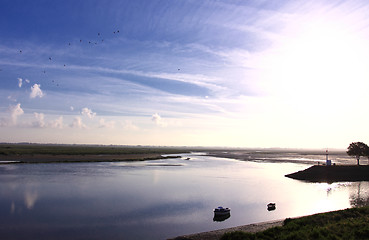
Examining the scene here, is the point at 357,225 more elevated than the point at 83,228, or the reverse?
the point at 357,225

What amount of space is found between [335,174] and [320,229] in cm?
5200

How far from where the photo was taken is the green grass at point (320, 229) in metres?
19.5

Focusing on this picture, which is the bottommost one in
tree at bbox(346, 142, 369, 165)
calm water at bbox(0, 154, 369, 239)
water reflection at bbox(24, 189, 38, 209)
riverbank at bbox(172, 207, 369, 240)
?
calm water at bbox(0, 154, 369, 239)

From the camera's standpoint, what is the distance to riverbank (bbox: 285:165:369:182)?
64.1 meters

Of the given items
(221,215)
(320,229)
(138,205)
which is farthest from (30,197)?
(320,229)

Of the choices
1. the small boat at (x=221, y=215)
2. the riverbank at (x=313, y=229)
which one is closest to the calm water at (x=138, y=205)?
the small boat at (x=221, y=215)

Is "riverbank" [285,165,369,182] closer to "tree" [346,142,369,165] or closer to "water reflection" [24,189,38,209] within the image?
"tree" [346,142,369,165]

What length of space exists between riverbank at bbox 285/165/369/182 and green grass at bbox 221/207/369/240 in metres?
41.7

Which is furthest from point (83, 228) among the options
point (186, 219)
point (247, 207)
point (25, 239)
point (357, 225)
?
point (357, 225)

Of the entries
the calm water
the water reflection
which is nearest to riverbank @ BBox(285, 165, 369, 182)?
the calm water

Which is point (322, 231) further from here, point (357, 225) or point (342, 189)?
point (342, 189)

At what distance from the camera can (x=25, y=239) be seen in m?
21.5

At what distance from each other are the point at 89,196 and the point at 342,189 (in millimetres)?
44996

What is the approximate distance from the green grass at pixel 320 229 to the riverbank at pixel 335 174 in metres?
41.7
